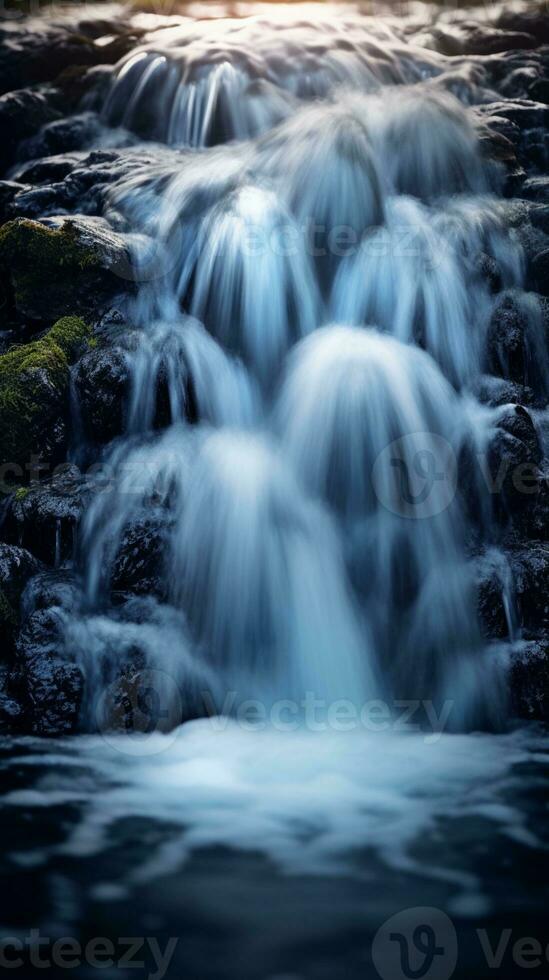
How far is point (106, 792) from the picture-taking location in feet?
13.3

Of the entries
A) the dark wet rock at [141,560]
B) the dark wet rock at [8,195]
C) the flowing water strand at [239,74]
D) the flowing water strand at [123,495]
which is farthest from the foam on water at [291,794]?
the flowing water strand at [239,74]

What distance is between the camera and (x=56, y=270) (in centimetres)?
684

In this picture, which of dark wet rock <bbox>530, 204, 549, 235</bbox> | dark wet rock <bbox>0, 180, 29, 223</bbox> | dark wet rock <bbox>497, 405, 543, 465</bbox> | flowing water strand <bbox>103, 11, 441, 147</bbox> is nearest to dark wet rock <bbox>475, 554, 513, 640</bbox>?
dark wet rock <bbox>497, 405, 543, 465</bbox>

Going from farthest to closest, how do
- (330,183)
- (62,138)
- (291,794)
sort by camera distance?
(62,138) < (330,183) < (291,794)

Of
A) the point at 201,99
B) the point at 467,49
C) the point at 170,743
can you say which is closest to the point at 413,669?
the point at 170,743

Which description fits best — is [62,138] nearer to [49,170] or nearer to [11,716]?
[49,170]

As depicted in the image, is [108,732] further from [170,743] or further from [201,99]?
[201,99]

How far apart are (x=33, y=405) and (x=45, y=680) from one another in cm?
212

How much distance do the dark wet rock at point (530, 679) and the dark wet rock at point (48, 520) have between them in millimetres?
2840

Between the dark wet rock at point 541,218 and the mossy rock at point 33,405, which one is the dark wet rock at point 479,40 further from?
the mossy rock at point 33,405

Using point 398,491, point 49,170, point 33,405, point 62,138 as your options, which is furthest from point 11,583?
point 62,138

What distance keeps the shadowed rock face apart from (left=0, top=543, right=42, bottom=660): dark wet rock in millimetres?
13

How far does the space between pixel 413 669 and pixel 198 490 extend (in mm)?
1785

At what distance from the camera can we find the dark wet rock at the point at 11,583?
16.9 ft
